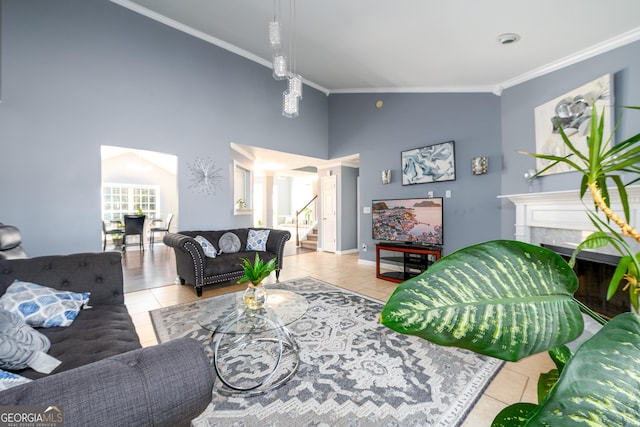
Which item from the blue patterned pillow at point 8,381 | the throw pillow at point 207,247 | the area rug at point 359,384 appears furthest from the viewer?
the throw pillow at point 207,247

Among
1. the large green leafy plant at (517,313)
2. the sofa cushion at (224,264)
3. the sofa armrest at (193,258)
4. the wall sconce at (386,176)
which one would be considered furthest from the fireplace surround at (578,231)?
the sofa armrest at (193,258)

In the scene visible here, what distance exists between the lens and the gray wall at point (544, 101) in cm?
241

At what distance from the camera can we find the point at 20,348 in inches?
40.8

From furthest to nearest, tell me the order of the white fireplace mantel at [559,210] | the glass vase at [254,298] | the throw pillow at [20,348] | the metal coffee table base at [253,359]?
1. the white fireplace mantel at [559,210]
2. the glass vase at [254,298]
3. the metal coffee table base at [253,359]
4. the throw pillow at [20,348]

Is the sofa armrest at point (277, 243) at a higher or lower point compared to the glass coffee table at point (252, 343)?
higher

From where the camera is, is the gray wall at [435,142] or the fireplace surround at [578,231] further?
the gray wall at [435,142]

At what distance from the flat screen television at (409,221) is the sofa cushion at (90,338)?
370 cm

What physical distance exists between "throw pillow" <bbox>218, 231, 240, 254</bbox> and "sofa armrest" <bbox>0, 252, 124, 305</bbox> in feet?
6.10

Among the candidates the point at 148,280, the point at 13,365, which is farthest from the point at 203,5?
the point at 13,365

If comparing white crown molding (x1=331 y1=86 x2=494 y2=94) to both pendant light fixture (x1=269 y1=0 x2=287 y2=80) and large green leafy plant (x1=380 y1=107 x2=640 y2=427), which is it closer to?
pendant light fixture (x1=269 y1=0 x2=287 y2=80)

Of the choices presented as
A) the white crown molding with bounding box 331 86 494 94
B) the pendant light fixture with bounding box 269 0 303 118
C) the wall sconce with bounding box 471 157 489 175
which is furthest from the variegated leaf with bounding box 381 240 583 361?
the white crown molding with bounding box 331 86 494 94

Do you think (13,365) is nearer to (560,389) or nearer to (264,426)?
(264,426)

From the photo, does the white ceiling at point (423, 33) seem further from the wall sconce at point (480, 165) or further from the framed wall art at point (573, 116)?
the wall sconce at point (480, 165)

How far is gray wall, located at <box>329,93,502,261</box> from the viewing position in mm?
3697
